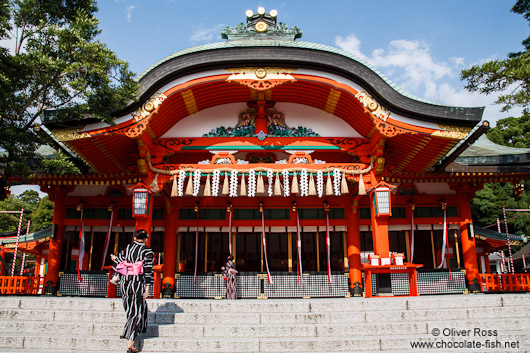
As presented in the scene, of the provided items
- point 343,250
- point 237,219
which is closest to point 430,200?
point 343,250

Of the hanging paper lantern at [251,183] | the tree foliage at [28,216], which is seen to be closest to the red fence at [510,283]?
the hanging paper lantern at [251,183]

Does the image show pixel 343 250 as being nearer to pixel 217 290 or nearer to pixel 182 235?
pixel 217 290

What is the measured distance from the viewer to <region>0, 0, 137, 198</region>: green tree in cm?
836

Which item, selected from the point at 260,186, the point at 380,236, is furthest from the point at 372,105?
Answer: the point at 260,186

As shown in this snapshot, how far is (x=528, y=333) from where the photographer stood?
644 cm

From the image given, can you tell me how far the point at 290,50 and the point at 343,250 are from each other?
22.3ft

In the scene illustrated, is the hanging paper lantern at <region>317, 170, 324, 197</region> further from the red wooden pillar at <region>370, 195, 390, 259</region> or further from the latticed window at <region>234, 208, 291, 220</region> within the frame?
the latticed window at <region>234, 208, 291, 220</region>

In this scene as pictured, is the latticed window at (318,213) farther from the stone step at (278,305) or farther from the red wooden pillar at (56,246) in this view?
the red wooden pillar at (56,246)

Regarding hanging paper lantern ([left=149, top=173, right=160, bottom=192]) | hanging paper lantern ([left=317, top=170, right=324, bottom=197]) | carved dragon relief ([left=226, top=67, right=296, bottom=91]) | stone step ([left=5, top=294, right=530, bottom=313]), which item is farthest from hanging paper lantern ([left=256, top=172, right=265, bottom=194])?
stone step ([left=5, top=294, right=530, bottom=313])

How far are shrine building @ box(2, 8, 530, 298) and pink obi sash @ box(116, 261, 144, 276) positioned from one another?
499cm

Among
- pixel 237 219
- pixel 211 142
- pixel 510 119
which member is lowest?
pixel 237 219

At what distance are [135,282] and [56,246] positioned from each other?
831 centimetres

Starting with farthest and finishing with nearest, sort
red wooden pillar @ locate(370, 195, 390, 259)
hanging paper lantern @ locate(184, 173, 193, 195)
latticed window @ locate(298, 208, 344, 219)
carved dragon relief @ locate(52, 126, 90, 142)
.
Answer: latticed window @ locate(298, 208, 344, 219)
hanging paper lantern @ locate(184, 173, 193, 195)
red wooden pillar @ locate(370, 195, 390, 259)
carved dragon relief @ locate(52, 126, 90, 142)

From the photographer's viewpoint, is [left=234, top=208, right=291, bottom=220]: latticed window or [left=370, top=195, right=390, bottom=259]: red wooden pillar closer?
[left=370, top=195, right=390, bottom=259]: red wooden pillar
